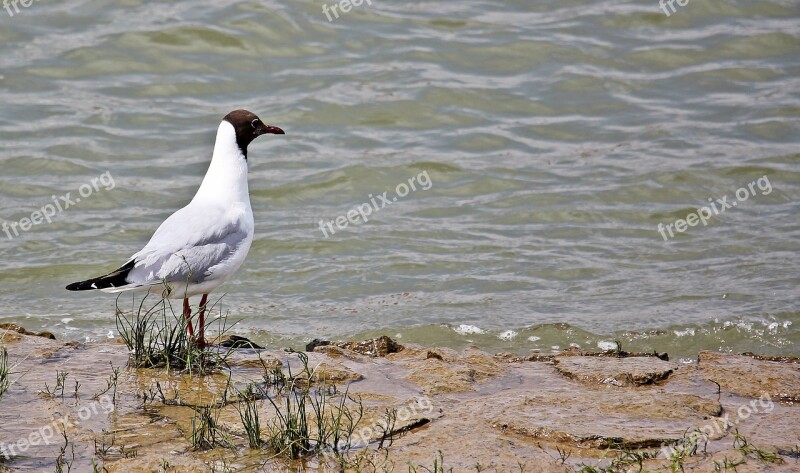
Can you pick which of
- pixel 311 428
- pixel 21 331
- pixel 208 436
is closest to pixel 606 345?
pixel 311 428

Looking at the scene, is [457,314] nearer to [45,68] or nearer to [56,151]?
[56,151]

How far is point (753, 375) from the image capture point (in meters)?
5.94

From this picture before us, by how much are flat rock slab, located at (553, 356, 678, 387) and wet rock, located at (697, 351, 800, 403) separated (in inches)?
10.4

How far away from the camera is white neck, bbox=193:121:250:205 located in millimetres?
6566

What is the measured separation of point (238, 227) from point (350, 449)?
2.23 meters

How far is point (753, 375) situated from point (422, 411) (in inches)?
83.7

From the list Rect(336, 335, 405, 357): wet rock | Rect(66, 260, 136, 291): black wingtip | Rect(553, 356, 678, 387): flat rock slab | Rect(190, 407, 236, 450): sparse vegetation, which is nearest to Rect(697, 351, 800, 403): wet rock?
Rect(553, 356, 678, 387): flat rock slab

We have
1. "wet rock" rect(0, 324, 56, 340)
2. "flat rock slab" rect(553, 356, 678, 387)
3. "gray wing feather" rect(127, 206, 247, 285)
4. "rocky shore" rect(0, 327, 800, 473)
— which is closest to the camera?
"rocky shore" rect(0, 327, 800, 473)

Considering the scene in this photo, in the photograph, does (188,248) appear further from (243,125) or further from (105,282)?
(243,125)

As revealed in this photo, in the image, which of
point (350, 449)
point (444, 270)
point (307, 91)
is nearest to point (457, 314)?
point (444, 270)

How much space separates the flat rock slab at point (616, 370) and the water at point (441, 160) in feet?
5.14

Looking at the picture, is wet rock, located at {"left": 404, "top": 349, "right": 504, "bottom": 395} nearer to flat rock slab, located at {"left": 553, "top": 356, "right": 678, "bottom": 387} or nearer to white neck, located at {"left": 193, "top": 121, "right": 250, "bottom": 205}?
flat rock slab, located at {"left": 553, "top": 356, "right": 678, "bottom": 387}

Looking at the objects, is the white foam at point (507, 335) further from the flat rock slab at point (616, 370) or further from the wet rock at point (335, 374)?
the wet rock at point (335, 374)

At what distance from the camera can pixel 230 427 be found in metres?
4.81
